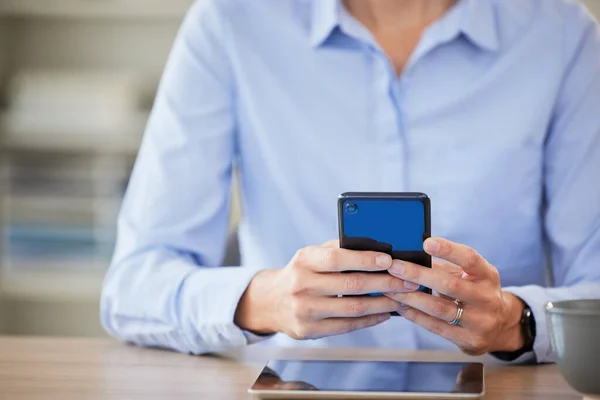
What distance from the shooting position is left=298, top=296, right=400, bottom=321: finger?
955mm

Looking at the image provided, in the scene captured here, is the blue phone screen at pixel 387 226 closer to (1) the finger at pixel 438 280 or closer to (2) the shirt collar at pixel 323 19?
(1) the finger at pixel 438 280

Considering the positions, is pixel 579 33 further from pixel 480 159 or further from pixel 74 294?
pixel 74 294

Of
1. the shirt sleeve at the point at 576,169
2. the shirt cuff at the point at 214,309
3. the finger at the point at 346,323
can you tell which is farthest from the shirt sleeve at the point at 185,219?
the shirt sleeve at the point at 576,169

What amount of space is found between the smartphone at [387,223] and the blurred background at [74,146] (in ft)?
4.92

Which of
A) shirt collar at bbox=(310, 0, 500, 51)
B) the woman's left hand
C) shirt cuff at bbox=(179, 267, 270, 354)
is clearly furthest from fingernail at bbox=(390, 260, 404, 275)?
shirt collar at bbox=(310, 0, 500, 51)

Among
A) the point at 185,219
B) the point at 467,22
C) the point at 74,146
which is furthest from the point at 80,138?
the point at 467,22

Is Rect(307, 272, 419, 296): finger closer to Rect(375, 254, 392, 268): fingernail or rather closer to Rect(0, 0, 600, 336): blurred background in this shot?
Rect(375, 254, 392, 268): fingernail

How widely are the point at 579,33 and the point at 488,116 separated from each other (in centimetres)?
20

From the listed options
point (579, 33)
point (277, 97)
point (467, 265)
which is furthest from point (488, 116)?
point (467, 265)

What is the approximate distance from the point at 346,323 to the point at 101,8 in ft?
5.46

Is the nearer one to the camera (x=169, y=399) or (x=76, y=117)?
(x=169, y=399)

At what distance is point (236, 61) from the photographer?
4.42 feet

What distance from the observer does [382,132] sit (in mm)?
1311

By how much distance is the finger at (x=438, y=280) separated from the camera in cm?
92
